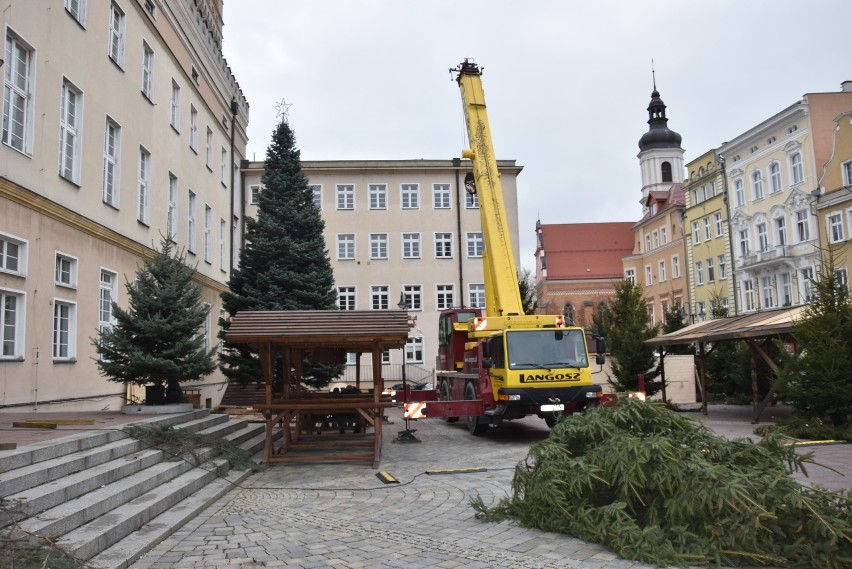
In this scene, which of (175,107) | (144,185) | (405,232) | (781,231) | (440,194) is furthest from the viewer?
(781,231)

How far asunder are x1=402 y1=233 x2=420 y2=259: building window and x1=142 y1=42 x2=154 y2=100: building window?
19.9 m

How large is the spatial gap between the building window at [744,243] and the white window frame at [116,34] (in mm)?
39599

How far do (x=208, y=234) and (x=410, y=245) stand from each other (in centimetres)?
1413

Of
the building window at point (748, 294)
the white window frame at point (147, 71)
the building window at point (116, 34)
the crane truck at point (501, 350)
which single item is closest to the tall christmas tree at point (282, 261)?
the white window frame at point (147, 71)

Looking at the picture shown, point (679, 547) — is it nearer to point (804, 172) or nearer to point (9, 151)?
point (9, 151)

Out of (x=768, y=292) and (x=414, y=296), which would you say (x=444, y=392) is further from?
(x=768, y=292)

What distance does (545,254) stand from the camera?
3150 inches

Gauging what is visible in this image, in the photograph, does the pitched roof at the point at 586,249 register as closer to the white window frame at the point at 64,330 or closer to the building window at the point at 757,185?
the building window at the point at 757,185

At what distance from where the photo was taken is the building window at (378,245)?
38781mm

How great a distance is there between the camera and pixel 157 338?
1179 cm

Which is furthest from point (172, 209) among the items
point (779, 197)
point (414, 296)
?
point (779, 197)

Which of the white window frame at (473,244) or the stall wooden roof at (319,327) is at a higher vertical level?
the white window frame at (473,244)

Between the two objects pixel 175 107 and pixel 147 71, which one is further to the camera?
pixel 175 107

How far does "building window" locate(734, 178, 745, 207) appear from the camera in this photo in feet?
147
